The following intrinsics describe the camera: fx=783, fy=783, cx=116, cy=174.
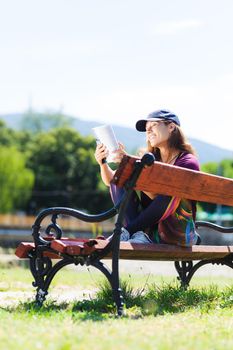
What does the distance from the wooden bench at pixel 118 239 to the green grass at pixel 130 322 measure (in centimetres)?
26

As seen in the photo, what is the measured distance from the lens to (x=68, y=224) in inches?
2435

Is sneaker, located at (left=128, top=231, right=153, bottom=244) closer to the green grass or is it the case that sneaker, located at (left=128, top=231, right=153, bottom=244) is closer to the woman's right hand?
the green grass

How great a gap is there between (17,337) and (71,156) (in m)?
69.9

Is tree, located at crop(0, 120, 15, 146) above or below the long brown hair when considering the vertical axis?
below

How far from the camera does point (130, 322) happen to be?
477 cm

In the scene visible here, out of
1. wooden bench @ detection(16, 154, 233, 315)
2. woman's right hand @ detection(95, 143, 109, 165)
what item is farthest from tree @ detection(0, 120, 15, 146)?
wooden bench @ detection(16, 154, 233, 315)

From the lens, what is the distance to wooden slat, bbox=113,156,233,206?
5297 mm

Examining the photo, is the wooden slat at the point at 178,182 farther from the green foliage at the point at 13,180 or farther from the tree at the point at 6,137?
the tree at the point at 6,137

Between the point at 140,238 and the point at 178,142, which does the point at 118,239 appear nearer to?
the point at 140,238

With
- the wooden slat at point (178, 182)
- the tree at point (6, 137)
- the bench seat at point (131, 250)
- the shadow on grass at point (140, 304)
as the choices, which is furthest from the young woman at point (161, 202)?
the tree at point (6, 137)

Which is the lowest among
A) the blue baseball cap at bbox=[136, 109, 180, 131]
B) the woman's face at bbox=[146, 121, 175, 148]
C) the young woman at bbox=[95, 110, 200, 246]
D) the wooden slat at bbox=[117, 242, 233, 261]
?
the wooden slat at bbox=[117, 242, 233, 261]

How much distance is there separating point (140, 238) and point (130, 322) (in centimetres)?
130

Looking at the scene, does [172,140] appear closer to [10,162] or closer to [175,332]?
[175,332]

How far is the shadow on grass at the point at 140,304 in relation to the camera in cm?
530
